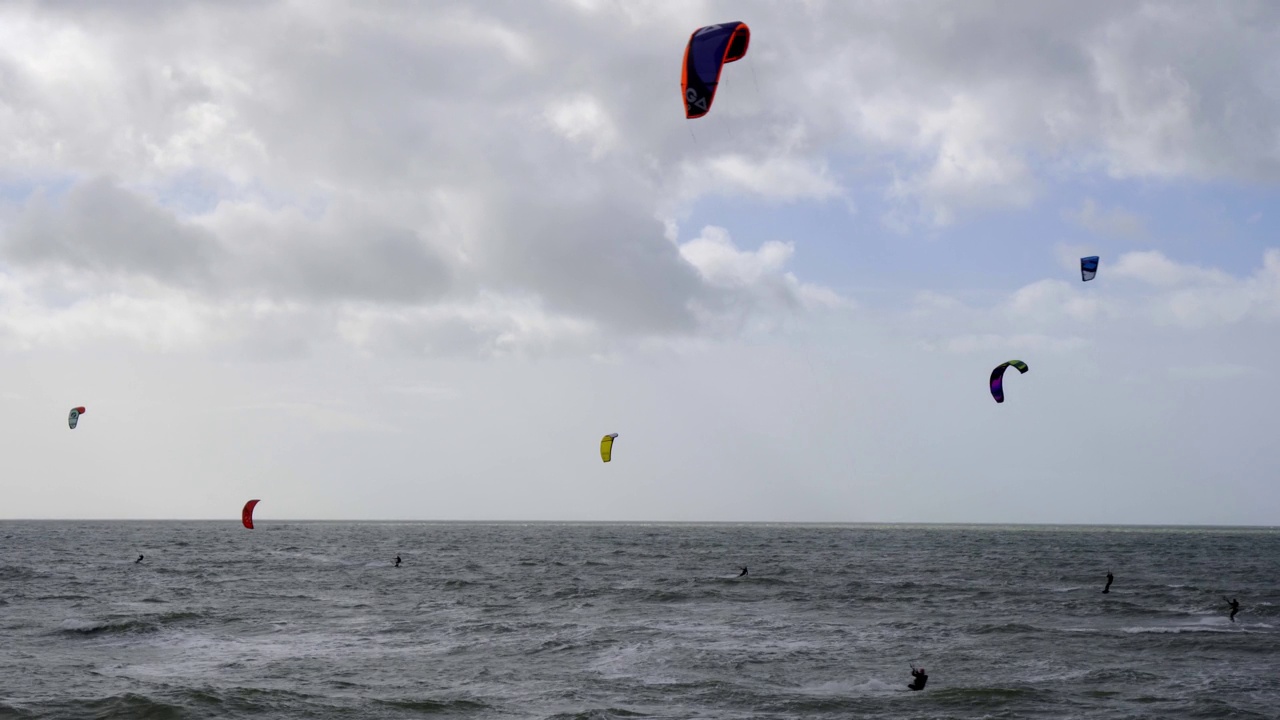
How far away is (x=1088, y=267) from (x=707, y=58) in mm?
23453

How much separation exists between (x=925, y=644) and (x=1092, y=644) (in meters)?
4.46

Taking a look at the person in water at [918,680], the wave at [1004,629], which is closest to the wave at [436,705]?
the person in water at [918,680]

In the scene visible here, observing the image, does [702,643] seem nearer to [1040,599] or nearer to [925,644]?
[925,644]

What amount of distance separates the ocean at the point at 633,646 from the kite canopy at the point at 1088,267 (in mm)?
11725

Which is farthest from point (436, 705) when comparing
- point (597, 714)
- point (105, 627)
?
point (105, 627)

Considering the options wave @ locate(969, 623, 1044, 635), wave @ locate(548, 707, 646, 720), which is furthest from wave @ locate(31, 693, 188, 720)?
wave @ locate(969, 623, 1044, 635)

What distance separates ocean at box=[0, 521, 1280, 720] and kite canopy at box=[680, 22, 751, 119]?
1135 centimetres

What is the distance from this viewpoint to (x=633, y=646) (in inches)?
1048

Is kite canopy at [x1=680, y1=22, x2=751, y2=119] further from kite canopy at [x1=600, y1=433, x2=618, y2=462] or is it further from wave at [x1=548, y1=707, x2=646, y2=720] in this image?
kite canopy at [x1=600, y1=433, x2=618, y2=462]

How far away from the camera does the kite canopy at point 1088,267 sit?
36.2 metres

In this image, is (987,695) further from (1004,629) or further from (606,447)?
(606,447)

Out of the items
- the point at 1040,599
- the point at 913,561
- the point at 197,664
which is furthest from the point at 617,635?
the point at 913,561

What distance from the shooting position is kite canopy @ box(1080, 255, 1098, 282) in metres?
36.2

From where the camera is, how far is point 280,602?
37.3 metres
